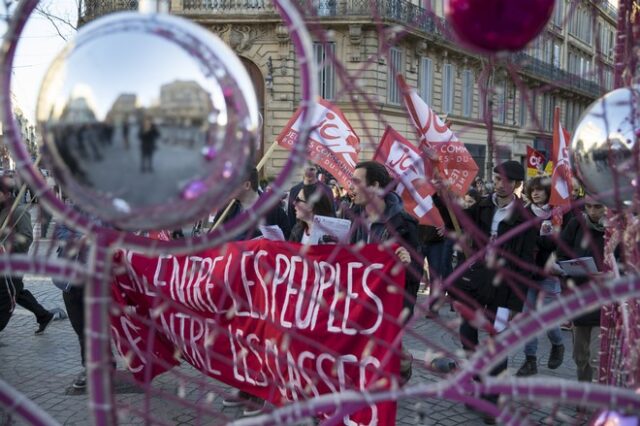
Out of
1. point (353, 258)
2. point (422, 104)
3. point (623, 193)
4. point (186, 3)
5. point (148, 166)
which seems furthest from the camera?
point (186, 3)

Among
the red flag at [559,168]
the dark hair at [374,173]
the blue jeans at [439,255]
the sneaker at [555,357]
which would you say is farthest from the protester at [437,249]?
the dark hair at [374,173]

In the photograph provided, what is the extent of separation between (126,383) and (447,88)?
18208 mm

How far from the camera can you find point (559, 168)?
526cm

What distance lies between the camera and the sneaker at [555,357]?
4.95 metres

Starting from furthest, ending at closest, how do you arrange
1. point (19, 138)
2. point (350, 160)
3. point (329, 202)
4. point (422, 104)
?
1. point (350, 160)
2. point (422, 104)
3. point (329, 202)
4. point (19, 138)

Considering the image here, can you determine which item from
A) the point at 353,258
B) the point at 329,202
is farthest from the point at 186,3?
the point at 353,258

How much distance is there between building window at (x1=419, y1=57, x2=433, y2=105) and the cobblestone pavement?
1441 centimetres

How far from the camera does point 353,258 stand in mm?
2977

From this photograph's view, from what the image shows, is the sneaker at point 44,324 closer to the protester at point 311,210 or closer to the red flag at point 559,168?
the protester at point 311,210

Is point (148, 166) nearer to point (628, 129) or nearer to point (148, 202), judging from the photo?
point (148, 202)

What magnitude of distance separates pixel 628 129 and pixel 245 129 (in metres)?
0.98

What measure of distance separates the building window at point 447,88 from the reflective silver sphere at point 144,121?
20.0 metres

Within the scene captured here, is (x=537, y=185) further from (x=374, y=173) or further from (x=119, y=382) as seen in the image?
(x=119, y=382)

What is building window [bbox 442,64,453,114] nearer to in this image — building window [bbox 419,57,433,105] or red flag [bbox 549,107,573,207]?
building window [bbox 419,57,433,105]
